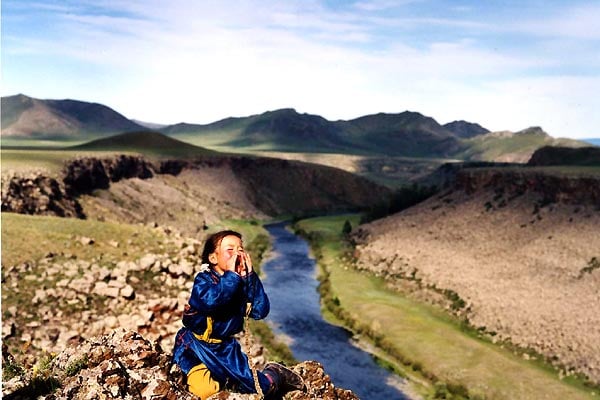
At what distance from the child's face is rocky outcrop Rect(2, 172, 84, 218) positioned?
161ft

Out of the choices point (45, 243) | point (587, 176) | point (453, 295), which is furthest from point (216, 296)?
point (587, 176)

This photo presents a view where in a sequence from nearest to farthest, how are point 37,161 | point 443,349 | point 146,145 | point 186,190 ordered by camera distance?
point 443,349, point 37,161, point 186,190, point 146,145

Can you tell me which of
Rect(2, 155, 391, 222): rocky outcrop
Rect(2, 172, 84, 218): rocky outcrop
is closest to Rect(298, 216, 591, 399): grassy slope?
Rect(2, 172, 84, 218): rocky outcrop

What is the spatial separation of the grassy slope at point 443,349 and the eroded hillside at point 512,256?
258 centimetres

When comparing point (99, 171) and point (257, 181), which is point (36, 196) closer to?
point (99, 171)

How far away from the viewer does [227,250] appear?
863cm

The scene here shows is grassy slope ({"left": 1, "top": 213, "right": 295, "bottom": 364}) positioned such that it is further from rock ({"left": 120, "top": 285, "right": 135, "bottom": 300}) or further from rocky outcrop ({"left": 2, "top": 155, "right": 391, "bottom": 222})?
rocky outcrop ({"left": 2, "top": 155, "right": 391, "bottom": 222})

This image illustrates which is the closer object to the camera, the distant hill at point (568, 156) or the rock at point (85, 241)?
the rock at point (85, 241)

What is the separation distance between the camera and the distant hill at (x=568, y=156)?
90300 mm

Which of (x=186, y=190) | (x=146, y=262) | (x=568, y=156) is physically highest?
(x=568, y=156)

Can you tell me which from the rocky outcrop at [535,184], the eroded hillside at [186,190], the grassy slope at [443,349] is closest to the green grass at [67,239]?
the eroded hillside at [186,190]

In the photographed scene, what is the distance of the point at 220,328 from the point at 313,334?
137 ft

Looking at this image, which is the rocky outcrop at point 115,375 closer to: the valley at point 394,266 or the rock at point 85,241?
the valley at point 394,266

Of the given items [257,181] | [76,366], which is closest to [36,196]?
[76,366]
